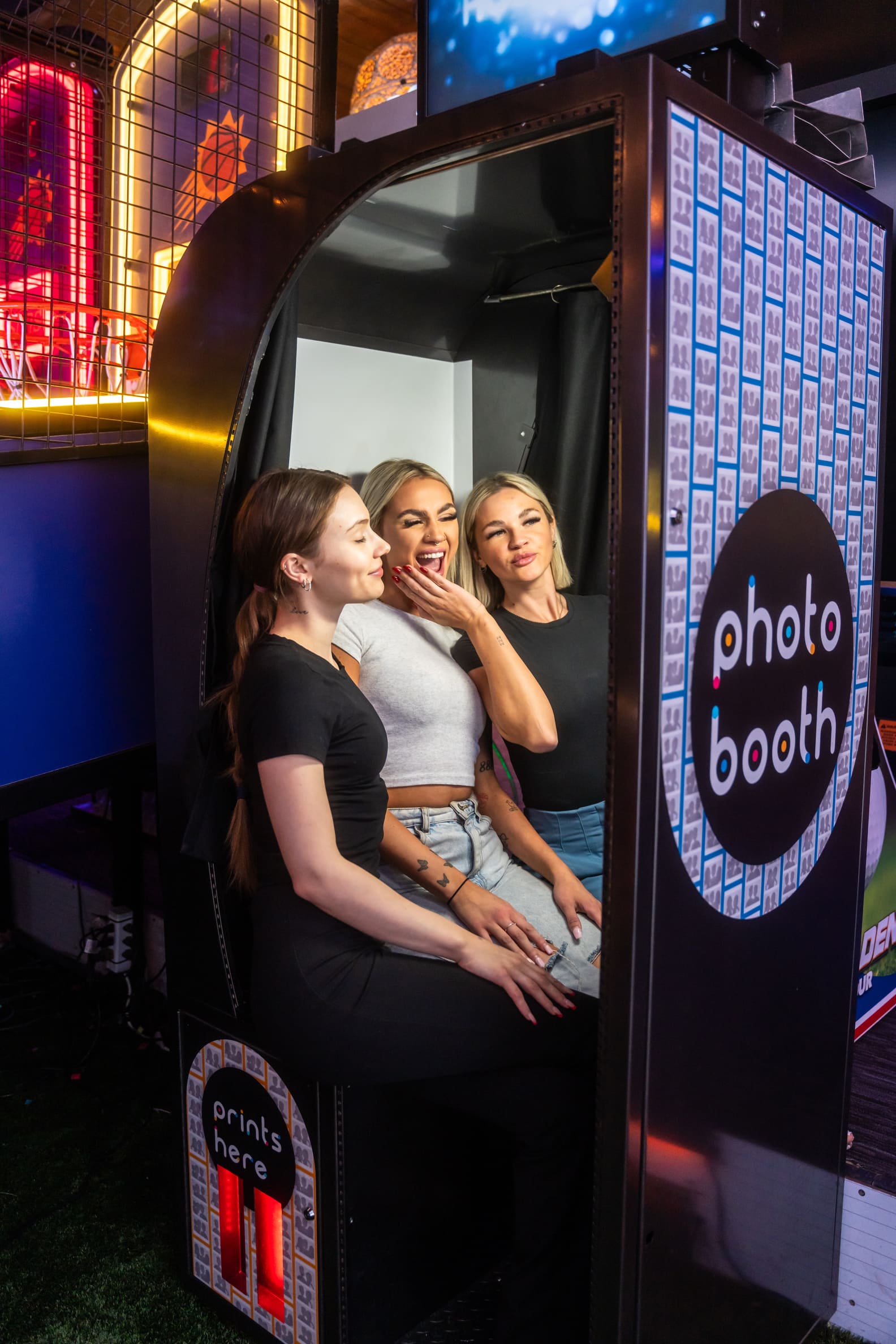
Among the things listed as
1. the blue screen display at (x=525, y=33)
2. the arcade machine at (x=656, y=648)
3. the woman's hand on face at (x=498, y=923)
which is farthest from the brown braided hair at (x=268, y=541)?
the blue screen display at (x=525, y=33)

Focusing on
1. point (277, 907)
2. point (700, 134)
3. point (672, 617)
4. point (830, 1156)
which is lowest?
point (830, 1156)

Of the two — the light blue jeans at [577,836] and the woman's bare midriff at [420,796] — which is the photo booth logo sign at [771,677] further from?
the woman's bare midriff at [420,796]

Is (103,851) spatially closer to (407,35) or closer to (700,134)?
(407,35)

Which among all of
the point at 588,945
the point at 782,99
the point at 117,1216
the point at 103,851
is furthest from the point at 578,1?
the point at 103,851

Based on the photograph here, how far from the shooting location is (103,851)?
11.8ft

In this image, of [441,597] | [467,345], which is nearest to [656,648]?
[441,597]

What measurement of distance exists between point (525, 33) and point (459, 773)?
1.34 m

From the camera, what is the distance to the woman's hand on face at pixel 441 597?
1.88 m

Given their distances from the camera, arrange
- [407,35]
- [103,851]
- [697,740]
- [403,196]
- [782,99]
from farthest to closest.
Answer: [103,851]
[407,35]
[403,196]
[782,99]
[697,740]

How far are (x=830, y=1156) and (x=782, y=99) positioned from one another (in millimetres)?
1845

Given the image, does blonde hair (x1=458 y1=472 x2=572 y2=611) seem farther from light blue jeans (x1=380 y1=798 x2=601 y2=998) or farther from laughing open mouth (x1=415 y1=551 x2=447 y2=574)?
light blue jeans (x1=380 y1=798 x2=601 y2=998)

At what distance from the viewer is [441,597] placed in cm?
189

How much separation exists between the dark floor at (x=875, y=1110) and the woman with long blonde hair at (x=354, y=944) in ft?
2.04

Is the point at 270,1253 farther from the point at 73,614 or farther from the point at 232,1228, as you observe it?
the point at 73,614
